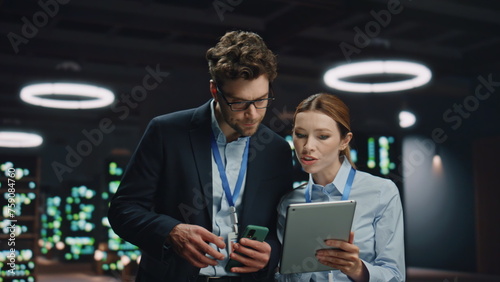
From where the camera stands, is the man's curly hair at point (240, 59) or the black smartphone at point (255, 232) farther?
the man's curly hair at point (240, 59)

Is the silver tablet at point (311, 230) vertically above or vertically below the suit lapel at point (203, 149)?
below

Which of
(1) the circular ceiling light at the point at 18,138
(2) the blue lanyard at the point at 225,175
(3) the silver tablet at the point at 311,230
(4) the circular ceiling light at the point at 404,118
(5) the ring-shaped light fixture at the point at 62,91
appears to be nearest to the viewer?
(3) the silver tablet at the point at 311,230

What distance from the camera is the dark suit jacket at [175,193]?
212cm

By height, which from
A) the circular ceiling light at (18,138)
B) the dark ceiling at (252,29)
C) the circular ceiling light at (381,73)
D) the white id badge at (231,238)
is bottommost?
the white id badge at (231,238)

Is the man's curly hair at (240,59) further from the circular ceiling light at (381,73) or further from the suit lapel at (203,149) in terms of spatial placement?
the circular ceiling light at (381,73)

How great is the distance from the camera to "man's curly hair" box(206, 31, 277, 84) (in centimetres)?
206

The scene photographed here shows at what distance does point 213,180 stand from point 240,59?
0.47 metres

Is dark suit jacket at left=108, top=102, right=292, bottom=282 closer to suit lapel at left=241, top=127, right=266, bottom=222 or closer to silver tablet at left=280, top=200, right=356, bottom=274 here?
suit lapel at left=241, top=127, right=266, bottom=222

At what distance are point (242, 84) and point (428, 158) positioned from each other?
14.0 metres

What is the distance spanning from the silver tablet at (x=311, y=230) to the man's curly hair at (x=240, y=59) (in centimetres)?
52

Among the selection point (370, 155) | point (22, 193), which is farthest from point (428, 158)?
point (22, 193)

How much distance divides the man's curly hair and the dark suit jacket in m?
0.26

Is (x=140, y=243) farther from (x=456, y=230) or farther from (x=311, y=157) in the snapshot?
(x=456, y=230)

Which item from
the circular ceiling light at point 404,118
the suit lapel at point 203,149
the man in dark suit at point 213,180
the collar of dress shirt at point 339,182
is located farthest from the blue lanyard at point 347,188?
the circular ceiling light at point 404,118
